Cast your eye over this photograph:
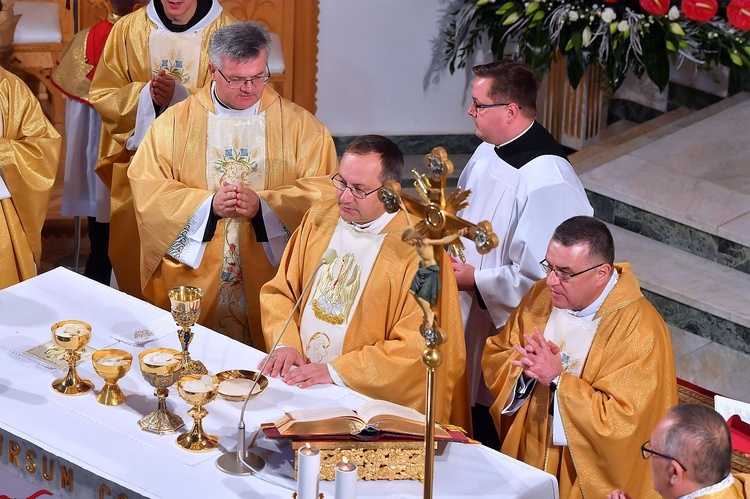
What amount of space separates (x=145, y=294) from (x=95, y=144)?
5.33 feet

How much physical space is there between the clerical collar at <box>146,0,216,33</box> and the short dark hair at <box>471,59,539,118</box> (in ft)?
5.89

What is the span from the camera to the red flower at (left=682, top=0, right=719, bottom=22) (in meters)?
6.96

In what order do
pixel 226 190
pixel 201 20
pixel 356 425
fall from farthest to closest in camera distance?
1. pixel 201 20
2. pixel 226 190
3. pixel 356 425

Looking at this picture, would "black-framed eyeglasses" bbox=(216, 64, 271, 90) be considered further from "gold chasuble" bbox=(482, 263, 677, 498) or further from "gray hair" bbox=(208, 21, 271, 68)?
"gold chasuble" bbox=(482, 263, 677, 498)

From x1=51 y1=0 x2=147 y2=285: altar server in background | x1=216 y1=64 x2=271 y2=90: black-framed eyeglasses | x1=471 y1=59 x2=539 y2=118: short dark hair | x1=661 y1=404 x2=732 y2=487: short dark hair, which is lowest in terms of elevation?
x1=51 y1=0 x2=147 y2=285: altar server in background

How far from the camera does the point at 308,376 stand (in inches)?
164

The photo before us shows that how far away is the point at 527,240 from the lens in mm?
4770

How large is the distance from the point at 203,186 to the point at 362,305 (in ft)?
3.84

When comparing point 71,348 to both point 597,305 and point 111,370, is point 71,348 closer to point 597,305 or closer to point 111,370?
point 111,370

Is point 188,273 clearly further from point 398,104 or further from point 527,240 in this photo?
point 398,104

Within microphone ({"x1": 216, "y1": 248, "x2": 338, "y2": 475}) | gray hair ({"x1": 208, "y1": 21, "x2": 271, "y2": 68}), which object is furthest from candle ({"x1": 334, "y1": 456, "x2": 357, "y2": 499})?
gray hair ({"x1": 208, "y1": 21, "x2": 271, "y2": 68})

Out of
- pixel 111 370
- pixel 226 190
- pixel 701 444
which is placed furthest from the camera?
pixel 226 190

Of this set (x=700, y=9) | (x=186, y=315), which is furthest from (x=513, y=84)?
(x=700, y=9)

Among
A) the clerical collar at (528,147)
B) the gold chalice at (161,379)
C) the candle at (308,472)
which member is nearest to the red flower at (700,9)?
the clerical collar at (528,147)
